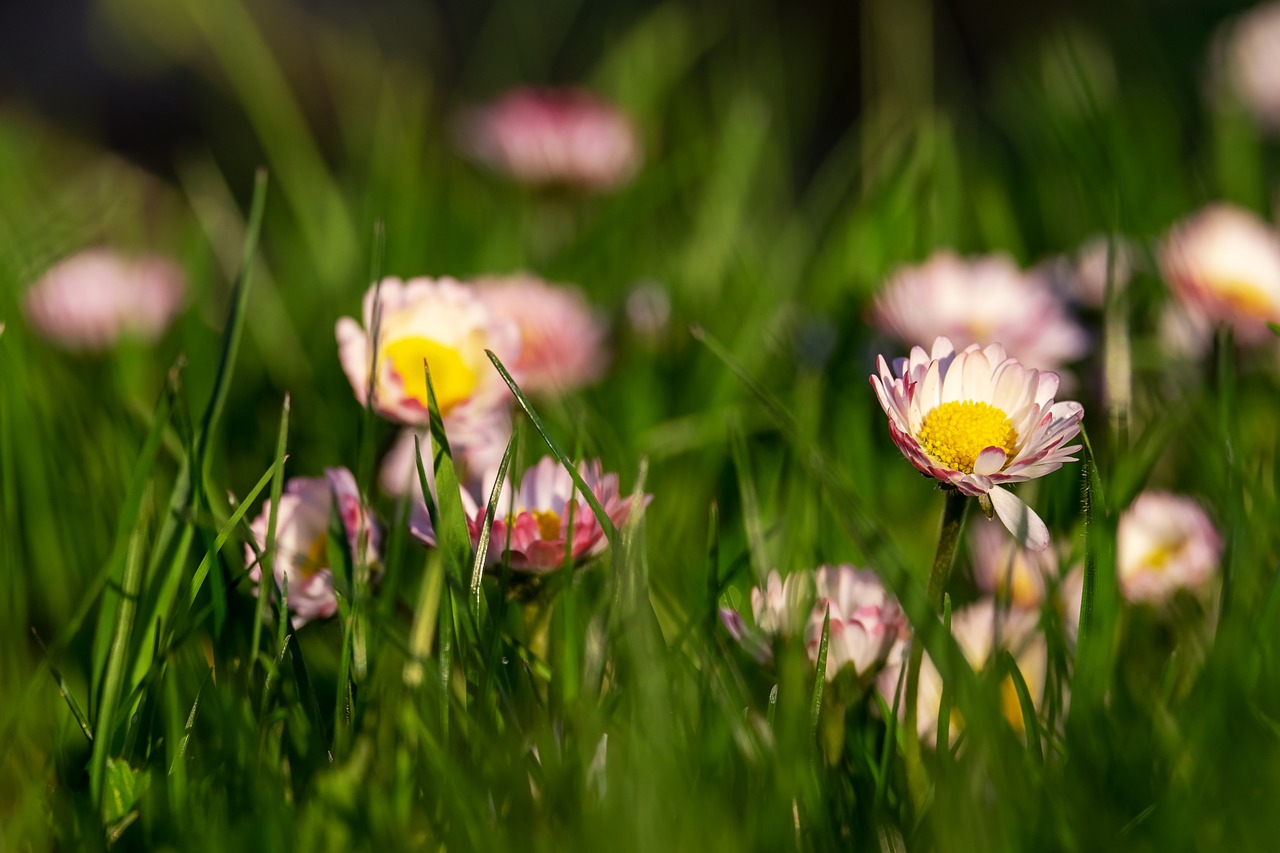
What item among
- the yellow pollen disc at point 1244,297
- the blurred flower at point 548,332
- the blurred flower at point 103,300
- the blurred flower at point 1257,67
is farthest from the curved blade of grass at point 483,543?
the blurred flower at point 1257,67

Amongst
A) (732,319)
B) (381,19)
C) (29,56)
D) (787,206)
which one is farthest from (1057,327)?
(29,56)

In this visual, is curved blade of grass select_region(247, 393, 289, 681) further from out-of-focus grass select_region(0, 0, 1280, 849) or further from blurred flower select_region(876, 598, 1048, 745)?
blurred flower select_region(876, 598, 1048, 745)

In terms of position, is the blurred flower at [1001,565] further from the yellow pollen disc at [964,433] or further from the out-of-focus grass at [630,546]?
the yellow pollen disc at [964,433]

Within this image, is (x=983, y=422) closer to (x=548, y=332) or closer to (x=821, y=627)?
(x=821, y=627)

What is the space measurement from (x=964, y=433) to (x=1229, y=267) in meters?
0.59

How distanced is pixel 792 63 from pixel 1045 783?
2.10 m

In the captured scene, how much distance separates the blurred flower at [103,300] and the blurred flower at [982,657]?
28.0 inches

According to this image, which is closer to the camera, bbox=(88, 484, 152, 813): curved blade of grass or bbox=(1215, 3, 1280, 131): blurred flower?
bbox=(88, 484, 152, 813): curved blade of grass

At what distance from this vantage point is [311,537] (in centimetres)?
71

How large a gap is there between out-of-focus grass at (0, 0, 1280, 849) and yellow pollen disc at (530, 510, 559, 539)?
34 mm

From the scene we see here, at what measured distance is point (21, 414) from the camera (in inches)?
32.0

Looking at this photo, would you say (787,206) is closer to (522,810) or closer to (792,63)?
(792,63)

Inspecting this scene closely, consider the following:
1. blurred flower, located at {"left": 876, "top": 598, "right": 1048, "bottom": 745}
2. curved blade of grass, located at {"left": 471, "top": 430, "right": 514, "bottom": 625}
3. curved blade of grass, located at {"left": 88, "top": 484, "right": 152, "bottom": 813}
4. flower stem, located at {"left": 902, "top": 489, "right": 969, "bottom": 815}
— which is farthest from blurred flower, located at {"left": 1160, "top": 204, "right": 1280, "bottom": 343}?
curved blade of grass, located at {"left": 88, "top": 484, "right": 152, "bottom": 813}

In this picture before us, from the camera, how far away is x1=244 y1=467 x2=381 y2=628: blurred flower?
0.63 metres
